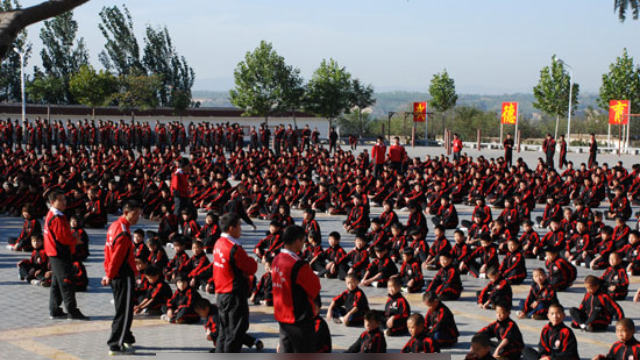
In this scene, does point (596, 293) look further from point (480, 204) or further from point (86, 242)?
point (86, 242)

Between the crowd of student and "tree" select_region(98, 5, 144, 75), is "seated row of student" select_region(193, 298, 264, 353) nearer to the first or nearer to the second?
the crowd of student

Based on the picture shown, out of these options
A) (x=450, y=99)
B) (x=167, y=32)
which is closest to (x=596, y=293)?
(x=450, y=99)

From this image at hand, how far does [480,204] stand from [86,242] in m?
7.52

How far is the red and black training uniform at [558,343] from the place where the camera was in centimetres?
736

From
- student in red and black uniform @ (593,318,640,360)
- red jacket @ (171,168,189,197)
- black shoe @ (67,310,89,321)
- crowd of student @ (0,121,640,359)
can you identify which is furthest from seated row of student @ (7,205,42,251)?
student in red and black uniform @ (593,318,640,360)

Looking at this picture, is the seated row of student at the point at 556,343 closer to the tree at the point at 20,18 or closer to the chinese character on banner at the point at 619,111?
the tree at the point at 20,18

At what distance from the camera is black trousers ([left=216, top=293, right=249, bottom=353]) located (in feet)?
22.7

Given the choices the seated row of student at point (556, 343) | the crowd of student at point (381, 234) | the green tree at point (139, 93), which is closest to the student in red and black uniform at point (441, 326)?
the crowd of student at point (381, 234)

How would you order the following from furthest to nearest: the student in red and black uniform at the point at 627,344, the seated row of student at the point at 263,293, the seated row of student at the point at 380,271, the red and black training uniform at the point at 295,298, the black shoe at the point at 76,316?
1. the seated row of student at the point at 380,271
2. the seated row of student at the point at 263,293
3. the black shoe at the point at 76,316
4. the student in red and black uniform at the point at 627,344
5. the red and black training uniform at the point at 295,298

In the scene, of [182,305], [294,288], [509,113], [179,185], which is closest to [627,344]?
[294,288]

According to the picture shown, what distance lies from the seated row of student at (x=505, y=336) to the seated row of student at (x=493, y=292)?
152cm

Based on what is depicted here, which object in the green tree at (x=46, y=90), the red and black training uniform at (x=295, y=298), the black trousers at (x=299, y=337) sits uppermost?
the green tree at (x=46, y=90)

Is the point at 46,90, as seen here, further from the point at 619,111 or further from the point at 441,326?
the point at 441,326

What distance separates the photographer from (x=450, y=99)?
59.8m
